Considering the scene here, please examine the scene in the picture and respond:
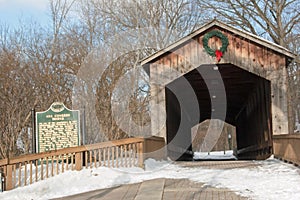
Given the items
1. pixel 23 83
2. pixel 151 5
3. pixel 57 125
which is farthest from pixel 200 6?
pixel 57 125

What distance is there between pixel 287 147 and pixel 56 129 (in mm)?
5786

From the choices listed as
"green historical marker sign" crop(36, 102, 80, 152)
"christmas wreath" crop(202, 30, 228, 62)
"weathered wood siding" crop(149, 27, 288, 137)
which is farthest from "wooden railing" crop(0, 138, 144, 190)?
"christmas wreath" crop(202, 30, 228, 62)

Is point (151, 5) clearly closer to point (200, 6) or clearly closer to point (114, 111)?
point (200, 6)

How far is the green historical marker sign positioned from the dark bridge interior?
172 inches

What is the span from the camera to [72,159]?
8.27 meters

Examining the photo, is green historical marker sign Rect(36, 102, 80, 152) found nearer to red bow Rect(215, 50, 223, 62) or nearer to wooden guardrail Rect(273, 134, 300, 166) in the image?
red bow Rect(215, 50, 223, 62)

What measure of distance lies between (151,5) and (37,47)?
10418 mm

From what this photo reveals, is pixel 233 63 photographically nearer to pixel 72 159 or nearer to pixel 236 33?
pixel 236 33

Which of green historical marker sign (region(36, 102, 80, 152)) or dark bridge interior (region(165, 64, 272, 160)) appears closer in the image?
green historical marker sign (region(36, 102, 80, 152))

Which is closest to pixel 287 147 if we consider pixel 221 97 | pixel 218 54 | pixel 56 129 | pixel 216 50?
pixel 218 54

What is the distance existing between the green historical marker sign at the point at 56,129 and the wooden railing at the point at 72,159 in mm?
1353

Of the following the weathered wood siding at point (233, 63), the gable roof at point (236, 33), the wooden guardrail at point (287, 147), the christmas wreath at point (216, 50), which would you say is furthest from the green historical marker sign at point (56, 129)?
the wooden guardrail at point (287, 147)

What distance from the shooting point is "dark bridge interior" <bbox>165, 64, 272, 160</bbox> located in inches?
559

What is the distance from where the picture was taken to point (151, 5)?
26.6 m
